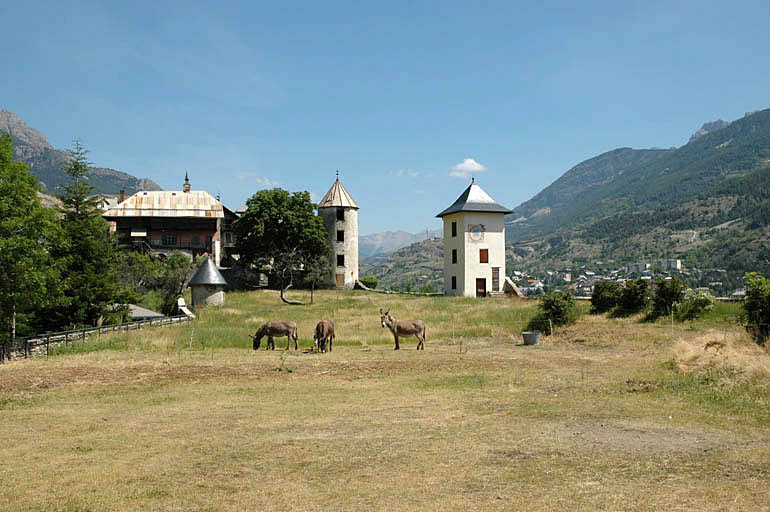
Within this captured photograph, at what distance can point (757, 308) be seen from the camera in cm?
2302

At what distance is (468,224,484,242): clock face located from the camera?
182 feet

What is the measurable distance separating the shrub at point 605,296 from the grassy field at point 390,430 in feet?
Answer: 33.9

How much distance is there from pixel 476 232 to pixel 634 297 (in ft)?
77.9

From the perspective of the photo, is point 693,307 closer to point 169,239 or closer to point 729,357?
point 729,357

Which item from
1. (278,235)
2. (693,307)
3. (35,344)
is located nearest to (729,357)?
(693,307)

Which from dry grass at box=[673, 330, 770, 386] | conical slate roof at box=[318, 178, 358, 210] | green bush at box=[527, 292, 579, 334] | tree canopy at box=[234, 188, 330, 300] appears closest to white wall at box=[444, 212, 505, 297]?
tree canopy at box=[234, 188, 330, 300]

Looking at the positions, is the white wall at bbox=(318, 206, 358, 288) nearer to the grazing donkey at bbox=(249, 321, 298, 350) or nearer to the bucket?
the bucket

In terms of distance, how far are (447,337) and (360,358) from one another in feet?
30.7

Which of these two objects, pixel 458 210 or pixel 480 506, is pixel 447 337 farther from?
pixel 458 210

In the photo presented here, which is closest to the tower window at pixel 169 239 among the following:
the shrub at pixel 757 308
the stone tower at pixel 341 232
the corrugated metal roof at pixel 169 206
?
the corrugated metal roof at pixel 169 206

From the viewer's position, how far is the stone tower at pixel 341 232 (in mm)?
69750

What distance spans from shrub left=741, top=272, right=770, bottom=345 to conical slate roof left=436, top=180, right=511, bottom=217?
32.1 m

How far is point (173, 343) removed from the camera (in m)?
25.9

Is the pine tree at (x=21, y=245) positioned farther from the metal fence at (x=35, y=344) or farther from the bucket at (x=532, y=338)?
the bucket at (x=532, y=338)
